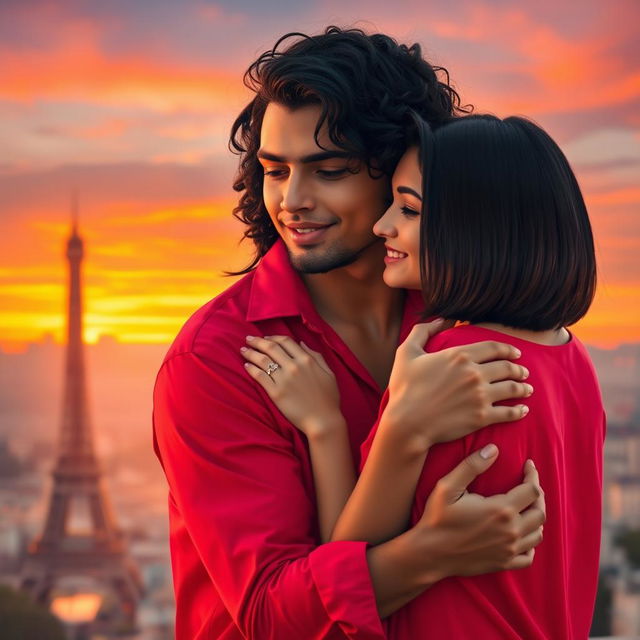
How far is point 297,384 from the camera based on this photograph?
1.77 metres

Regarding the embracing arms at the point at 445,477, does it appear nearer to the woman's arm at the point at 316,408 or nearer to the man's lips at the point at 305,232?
the woman's arm at the point at 316,408

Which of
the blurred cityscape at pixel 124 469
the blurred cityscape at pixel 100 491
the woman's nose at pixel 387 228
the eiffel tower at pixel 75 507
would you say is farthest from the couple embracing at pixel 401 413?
the blurred cityscape at pixel 124 469

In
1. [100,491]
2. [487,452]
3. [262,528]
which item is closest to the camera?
[487,452]

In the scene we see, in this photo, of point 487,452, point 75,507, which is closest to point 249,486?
point 487,452

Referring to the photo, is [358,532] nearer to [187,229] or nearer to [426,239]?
[426,239]

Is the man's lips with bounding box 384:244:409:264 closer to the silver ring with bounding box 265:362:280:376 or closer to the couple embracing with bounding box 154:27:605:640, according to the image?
the couple embracing with bounding box 154:27:605:640

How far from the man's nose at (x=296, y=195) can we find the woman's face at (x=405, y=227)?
0.23 meters

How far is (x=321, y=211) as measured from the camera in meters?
2.00

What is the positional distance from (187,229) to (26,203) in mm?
3859

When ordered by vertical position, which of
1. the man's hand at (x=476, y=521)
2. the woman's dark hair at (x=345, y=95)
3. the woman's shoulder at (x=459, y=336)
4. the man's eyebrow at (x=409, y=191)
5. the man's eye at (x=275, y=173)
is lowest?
the man's hand at (x=476, y=521)

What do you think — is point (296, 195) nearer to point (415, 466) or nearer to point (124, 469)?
point (415, 466)

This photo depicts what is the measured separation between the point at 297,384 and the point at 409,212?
0.31 m

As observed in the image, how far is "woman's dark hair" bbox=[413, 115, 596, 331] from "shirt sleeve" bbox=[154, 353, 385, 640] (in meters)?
0.34

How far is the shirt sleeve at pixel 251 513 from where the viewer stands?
5.29ft
